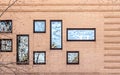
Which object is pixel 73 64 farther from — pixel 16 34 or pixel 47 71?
pixel 16 34

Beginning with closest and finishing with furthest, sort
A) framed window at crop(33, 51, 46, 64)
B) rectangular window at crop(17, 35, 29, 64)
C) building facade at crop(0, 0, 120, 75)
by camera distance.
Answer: building facade at crop(0, 0, 120, 75), framed window at crop(33, 51, 46, 64), rectangular window at crop(17, 35, 29, 64)

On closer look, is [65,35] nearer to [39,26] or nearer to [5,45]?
[39,26]

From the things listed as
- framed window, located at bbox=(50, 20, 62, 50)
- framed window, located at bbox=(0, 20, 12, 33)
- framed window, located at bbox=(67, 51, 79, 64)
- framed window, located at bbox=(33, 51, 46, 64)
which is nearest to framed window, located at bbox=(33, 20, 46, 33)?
framed window, located at bbox=(50, 20, 62, 50)

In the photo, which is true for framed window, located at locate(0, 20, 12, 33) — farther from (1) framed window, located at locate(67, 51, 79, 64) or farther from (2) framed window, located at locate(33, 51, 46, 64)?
(1) framed window, located at locate(67, 51, 79, 64)

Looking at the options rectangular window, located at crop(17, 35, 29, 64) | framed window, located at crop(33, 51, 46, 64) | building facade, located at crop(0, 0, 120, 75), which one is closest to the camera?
building facade, located at crop(0, 0, 120, 75)

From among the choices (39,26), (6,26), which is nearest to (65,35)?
(39,26)

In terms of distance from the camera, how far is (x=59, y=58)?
1786 centimetres

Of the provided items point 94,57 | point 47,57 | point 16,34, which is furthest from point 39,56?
point 94,57

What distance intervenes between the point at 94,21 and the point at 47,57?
2.79 m

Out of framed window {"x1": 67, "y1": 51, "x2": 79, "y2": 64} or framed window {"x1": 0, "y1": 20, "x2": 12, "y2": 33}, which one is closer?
framed window {"x1": 67, "y1": 51, "x2": 79, "y2": 64}

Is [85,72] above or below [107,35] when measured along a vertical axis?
below

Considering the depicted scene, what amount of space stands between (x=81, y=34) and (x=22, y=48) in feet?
9.51

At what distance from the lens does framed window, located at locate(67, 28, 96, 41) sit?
1800 cm

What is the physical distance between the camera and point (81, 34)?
18.0m
